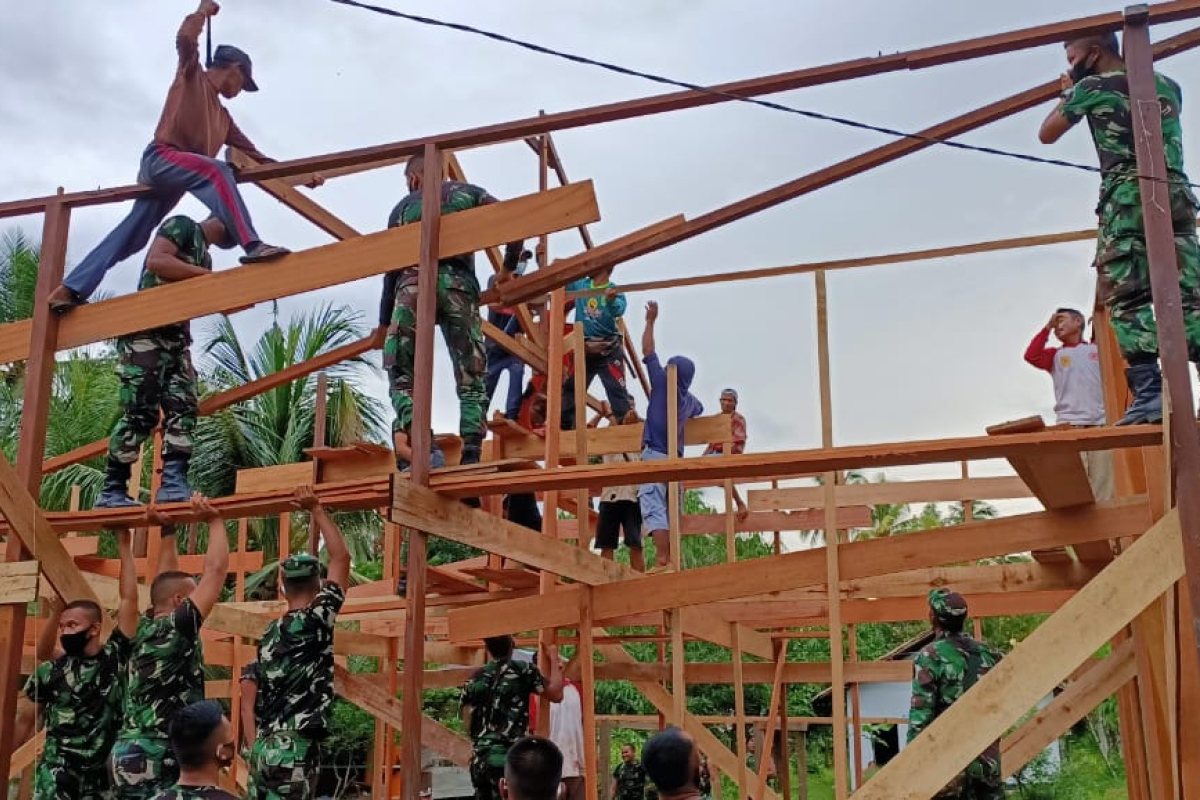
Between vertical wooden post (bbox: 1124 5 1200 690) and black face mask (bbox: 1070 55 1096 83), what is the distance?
0.37m

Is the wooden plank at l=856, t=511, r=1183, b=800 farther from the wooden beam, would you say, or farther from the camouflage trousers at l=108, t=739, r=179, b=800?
the wooden beam

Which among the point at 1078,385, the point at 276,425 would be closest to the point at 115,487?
the point at 1078,385

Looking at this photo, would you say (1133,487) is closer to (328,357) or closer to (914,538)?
(914,538)

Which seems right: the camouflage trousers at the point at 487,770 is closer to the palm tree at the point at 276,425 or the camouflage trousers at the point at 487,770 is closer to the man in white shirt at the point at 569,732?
the man in white shirt at the point at 569,732

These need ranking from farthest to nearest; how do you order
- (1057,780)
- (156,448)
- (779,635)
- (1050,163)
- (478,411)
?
(1057,780)
(779,635)
(156,448)
(478,411)
(1050,163)

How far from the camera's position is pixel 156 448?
9.63m

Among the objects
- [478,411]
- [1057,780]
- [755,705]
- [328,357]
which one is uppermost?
[328,357]

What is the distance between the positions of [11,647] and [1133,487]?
6015 mm

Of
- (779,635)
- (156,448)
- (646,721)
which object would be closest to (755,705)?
(646,721)

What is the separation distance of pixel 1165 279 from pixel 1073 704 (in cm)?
392

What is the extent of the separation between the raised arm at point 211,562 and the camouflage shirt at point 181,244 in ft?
4.18

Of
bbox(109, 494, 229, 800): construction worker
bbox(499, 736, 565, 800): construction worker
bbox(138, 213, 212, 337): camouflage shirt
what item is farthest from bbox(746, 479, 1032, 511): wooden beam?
bbox(499, 736, 565, 800): construction worker

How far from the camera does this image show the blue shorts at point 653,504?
989cm

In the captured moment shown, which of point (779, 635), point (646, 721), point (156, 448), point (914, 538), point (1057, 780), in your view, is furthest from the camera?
point (1057, 780)
